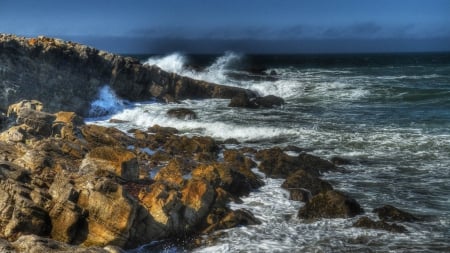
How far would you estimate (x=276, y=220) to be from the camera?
14.0 metres

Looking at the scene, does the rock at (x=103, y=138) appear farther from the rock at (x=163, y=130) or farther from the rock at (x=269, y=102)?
the rock at (x=269, y=102)

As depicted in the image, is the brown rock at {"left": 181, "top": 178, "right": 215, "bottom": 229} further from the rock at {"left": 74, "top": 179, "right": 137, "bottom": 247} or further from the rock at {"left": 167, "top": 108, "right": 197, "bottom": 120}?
the rock at {"left": 167, "top": 108, "right": 197, "bottom": 120}

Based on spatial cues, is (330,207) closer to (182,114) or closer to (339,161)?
(339,161)

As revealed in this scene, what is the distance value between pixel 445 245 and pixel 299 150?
429 inches

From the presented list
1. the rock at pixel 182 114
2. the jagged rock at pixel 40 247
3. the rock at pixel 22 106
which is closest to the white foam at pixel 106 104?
the rock at pixel 182 114

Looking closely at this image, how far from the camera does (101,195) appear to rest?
1184cm

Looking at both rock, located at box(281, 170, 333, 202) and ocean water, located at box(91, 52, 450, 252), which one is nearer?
ocean water, located at box(91, 52, 450, 252)

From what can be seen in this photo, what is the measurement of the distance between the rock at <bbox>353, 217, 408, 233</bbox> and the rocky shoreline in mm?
26

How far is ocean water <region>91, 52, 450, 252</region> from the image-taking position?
12.6 m

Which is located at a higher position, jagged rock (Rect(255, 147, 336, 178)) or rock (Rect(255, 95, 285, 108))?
rock (Rect(255, 95, 285, 108))

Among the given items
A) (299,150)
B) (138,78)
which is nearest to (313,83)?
(138,78)

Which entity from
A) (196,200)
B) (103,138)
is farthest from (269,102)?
(196,200)

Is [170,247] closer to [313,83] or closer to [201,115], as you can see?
[201,115]

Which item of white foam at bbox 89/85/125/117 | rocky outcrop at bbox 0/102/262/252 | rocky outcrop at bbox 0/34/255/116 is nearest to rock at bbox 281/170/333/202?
rocky outcrop at bbox 0/102/262/252
